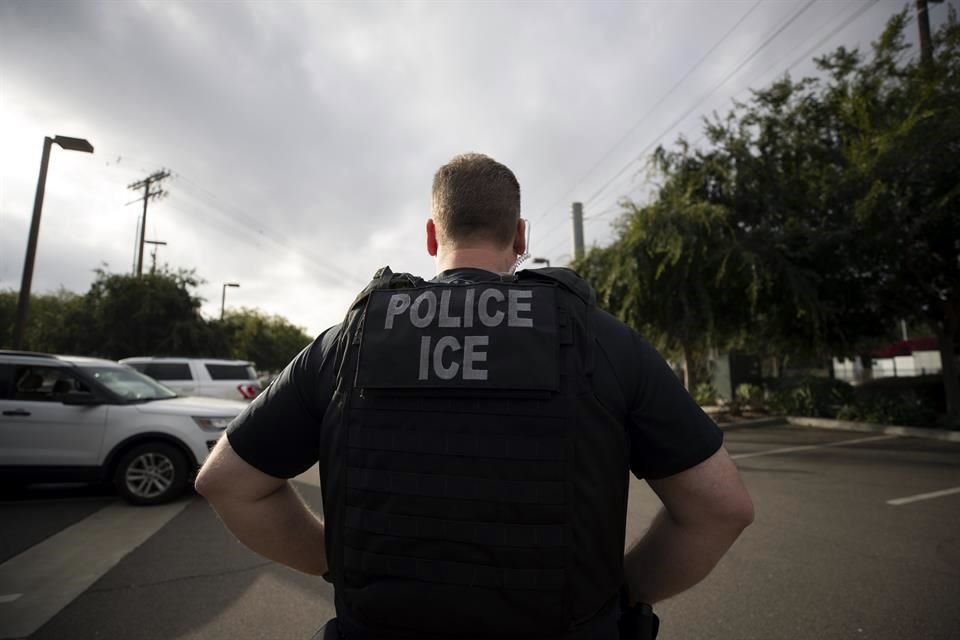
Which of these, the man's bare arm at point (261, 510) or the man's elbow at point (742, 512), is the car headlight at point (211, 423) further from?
the man's elbow at point (742, 512)

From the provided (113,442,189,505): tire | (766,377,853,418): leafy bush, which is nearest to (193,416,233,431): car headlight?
(113,442,189,505): tire

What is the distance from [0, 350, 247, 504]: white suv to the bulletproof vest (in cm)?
577

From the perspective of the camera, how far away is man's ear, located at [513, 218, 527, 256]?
1.58 meters

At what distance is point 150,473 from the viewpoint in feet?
19.6

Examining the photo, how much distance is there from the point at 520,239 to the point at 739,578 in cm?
365

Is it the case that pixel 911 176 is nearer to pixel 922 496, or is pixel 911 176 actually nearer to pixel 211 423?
pixel 922 496

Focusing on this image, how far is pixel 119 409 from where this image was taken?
19.7 feet

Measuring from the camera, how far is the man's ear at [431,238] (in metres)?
1.58

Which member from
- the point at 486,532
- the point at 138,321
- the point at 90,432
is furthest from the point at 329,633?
the point at 138,321

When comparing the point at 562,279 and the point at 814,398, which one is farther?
the point at 814,398

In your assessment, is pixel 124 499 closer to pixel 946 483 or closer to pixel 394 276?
pixel 394 276

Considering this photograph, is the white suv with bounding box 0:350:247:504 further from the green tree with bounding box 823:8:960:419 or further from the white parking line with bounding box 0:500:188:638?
the green tree with bounding box 823:8:960:419

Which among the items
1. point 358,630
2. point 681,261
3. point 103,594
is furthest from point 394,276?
point 681,261

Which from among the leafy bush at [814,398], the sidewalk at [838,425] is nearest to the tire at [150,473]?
the sidewalk at [838,425]
